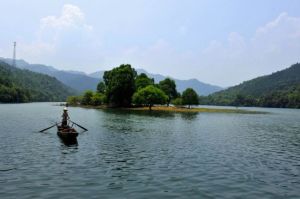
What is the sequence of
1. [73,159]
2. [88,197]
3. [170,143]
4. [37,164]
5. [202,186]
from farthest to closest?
[170,143] < [73,159] < [37,164] < [202,186] < [88,197]

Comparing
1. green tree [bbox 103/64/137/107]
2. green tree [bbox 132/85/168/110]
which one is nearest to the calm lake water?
green tree [bbox 132/85/168/110]

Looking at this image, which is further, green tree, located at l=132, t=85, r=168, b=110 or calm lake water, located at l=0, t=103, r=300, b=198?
green tree, located at l=132, t=85, r=168, b=110

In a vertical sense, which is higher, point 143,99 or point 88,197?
point 143,99

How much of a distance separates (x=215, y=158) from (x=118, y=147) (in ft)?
47.1

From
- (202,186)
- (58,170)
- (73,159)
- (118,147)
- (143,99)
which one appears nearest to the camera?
(202,186)

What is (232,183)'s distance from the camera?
31125mm

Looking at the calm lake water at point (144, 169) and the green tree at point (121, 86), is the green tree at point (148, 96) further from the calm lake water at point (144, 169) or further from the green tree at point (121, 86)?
the calm lake water at point (144, 169)

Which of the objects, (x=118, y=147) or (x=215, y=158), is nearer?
(x=215, y=158)

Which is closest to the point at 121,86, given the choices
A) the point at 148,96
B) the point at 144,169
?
the point at 148,96

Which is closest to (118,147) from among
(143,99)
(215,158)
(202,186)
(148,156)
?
(148,156)

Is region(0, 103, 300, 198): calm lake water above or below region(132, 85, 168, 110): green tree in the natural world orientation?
below

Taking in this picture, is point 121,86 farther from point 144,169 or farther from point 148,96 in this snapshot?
point 144,169

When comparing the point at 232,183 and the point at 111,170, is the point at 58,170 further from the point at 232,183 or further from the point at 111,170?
the point at 232,183

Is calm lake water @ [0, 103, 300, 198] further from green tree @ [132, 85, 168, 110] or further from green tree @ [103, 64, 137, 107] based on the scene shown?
green tree @ [103, 64, 137, 107]
